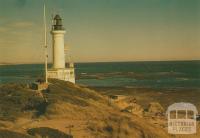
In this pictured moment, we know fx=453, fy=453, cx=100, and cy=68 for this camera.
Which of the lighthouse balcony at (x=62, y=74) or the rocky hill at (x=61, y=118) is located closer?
the rocky hill at (x=61, y=118)

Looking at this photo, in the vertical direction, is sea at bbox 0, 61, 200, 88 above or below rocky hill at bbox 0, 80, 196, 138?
above

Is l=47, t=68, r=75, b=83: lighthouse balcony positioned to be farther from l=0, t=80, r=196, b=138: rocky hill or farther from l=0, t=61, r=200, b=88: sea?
l=0, t=61, r=200, b=88: sea

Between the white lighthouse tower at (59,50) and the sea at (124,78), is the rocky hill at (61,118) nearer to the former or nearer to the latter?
the white lighthouse tower at (59,50)

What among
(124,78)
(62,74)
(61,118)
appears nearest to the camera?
(61,118)

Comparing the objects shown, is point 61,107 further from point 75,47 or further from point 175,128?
point 75,47

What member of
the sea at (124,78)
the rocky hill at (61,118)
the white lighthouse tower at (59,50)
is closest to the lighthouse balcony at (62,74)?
the white lighthouse tower at (59,50)

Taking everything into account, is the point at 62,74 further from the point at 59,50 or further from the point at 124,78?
the point at 124,78

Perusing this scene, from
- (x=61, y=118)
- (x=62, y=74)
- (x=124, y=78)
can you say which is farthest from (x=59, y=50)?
(x=124, y=78)

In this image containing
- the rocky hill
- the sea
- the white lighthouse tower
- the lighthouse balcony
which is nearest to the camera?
the rocky hill

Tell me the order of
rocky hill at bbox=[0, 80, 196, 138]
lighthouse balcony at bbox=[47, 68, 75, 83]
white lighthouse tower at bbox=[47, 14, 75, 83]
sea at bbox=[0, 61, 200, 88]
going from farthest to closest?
1. sea at bbox=[0, 61, 200, 88]
2. white lighthouse tower at bbox=[47, 14, 75, 83]
3. lighthouse balcony at bbox=[47, 68, 75, 83]
4. rocky hill at bbox=[0, 80, 196, 138]

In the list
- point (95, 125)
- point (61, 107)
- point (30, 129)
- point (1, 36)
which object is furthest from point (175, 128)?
point (1, 36)

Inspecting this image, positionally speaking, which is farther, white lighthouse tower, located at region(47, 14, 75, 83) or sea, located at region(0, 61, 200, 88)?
sea, located at region(0, 61, 200, 88)

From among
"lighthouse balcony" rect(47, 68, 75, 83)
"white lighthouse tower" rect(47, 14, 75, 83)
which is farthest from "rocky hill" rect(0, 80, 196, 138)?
"white lighthouse tower" rect(47, 14, 75, 83)

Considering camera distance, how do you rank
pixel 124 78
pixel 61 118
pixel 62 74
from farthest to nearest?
pixel 124 78 < pixel 62 74 < pixel 61 118
